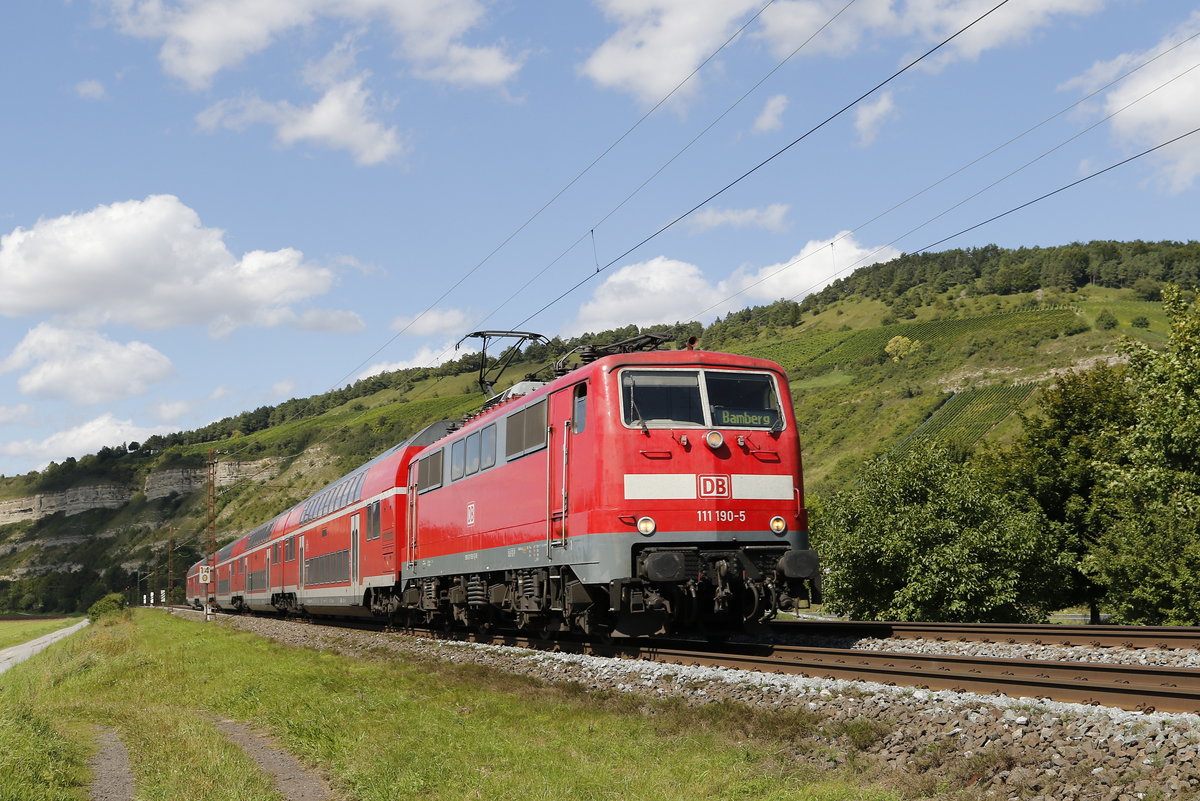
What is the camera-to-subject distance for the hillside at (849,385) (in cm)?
13012

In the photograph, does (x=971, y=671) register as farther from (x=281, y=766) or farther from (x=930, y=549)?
(x=930, y=549)

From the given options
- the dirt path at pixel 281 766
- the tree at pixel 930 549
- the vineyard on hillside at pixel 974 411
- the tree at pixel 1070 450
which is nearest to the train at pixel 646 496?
the dirt path at pixel 281 766

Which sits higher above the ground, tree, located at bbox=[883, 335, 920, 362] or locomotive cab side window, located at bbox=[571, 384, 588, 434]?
tree, located at bbox=[883, 335, 920, 362]

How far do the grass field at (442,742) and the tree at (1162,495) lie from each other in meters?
21.6

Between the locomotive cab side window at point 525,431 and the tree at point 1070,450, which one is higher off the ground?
the tree at point 1070,450

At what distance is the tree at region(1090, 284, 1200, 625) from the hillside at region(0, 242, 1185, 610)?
250 feet

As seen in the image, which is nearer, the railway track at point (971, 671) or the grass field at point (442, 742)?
the grass field at point (442, 742)

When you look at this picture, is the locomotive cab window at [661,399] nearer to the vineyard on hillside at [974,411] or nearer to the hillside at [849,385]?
the hillside at [849,385]

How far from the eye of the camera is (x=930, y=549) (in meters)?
29.8

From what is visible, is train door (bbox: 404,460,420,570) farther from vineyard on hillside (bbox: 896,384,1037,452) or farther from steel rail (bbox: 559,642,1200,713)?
vineyard on hillside (bbox: 896,384,1037,452)

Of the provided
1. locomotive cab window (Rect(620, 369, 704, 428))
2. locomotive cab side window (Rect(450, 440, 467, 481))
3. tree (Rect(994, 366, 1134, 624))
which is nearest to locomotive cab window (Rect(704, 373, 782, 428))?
locomotive cab window (Rect(620, 369, 704, 428))

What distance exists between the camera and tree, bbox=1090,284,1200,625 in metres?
28.9

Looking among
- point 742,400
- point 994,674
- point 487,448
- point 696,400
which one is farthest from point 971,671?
point 487,448

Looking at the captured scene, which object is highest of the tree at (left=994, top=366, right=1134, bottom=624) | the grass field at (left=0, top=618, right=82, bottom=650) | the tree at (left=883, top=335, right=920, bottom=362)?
the tree at (left=883, top=335, right=920, bottom=362)
